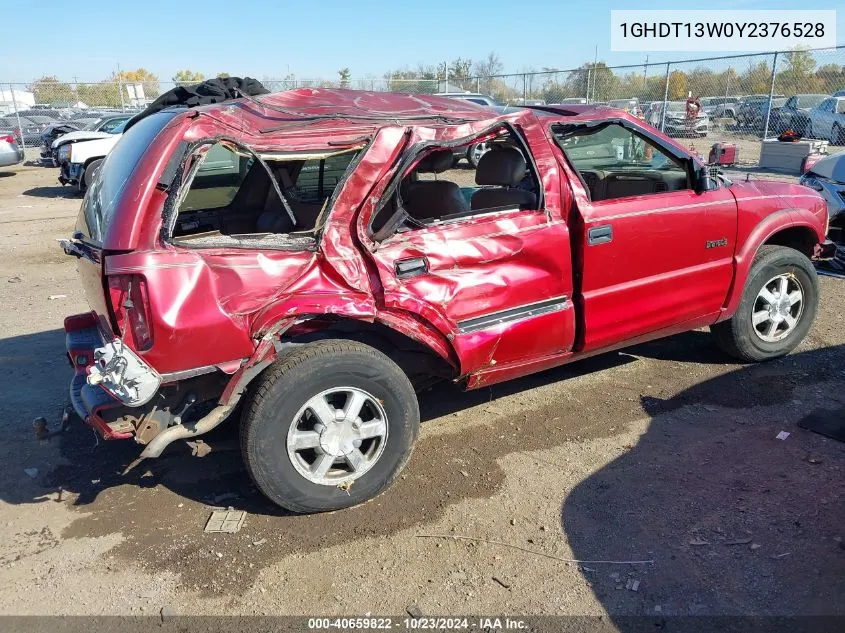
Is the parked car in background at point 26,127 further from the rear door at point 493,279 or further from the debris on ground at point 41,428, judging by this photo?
the rear door at point 493,279

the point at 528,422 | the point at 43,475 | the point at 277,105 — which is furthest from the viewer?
the point at 528,422

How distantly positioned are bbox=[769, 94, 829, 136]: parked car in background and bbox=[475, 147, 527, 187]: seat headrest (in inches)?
734

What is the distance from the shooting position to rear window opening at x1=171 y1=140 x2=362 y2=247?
3.22 meters

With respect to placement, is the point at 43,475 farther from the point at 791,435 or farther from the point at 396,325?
A: the point at 791,435

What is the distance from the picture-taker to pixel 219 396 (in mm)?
3336

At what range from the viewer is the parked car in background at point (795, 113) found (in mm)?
19688

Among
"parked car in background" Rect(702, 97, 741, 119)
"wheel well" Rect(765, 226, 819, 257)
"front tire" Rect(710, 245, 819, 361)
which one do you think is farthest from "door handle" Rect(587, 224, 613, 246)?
"parked car in background" Rect(702, 97, 741, 119)

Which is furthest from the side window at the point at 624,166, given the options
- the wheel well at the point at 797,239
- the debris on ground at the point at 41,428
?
the debris on ground at the point at 41,428

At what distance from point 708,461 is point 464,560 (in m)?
1.58

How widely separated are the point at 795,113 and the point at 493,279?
788 inches

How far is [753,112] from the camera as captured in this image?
70.4ft

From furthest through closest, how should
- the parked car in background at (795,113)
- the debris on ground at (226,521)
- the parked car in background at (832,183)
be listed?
the parked car in background at (795,113), the parked car in background at (832,183), the debris on ground at (226,521)

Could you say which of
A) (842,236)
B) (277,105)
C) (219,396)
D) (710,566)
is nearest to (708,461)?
(710,566)

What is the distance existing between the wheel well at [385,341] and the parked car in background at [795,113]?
19.5 m
